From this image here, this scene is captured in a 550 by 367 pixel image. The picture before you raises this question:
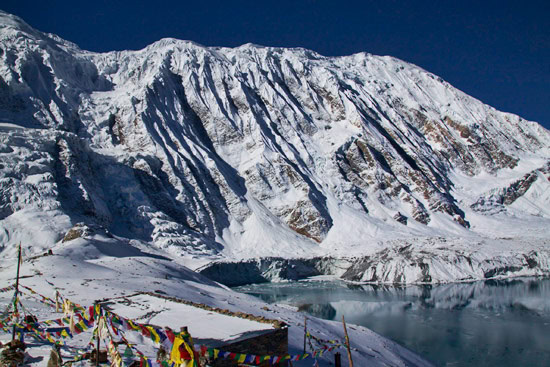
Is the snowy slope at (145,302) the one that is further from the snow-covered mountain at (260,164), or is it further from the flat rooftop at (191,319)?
the snow-covered mountain at (260,164)

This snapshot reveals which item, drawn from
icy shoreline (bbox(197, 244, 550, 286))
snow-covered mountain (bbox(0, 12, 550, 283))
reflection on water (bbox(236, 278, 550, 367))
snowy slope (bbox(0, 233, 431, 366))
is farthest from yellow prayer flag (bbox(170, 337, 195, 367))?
icy shoreline (bbox(197, 244, 550, 286))

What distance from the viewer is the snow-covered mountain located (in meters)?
71.2

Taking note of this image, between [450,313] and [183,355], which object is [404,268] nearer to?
[450,313]

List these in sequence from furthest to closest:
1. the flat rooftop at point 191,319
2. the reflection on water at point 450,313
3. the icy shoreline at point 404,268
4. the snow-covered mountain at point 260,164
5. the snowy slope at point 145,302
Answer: the snow-covered mountain at point 260,164 → the icy shoreline at point 404,268 → the reflection on water at point 450,313 → the snowy slope at point 145,302 → the flat rooftop at point 191,319

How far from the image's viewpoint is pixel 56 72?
323 ft

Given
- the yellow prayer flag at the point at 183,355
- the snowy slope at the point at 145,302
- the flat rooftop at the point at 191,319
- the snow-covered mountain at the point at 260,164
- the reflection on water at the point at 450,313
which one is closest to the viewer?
the yellow prayer flag at the point at 183,355

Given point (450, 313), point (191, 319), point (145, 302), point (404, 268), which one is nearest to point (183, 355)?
point (191, 319)

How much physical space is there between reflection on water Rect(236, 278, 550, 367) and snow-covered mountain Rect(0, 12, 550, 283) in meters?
7.70

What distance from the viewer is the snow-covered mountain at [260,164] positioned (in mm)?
71250

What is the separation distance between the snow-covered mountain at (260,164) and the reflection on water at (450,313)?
770cm

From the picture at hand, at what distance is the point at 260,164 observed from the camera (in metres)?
98.1

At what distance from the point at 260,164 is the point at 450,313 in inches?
2267

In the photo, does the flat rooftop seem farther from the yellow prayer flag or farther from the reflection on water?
the reflection on water

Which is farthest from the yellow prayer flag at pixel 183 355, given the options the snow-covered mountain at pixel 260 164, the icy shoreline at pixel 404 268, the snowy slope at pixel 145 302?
the icy shoreline at pixel 404 268
